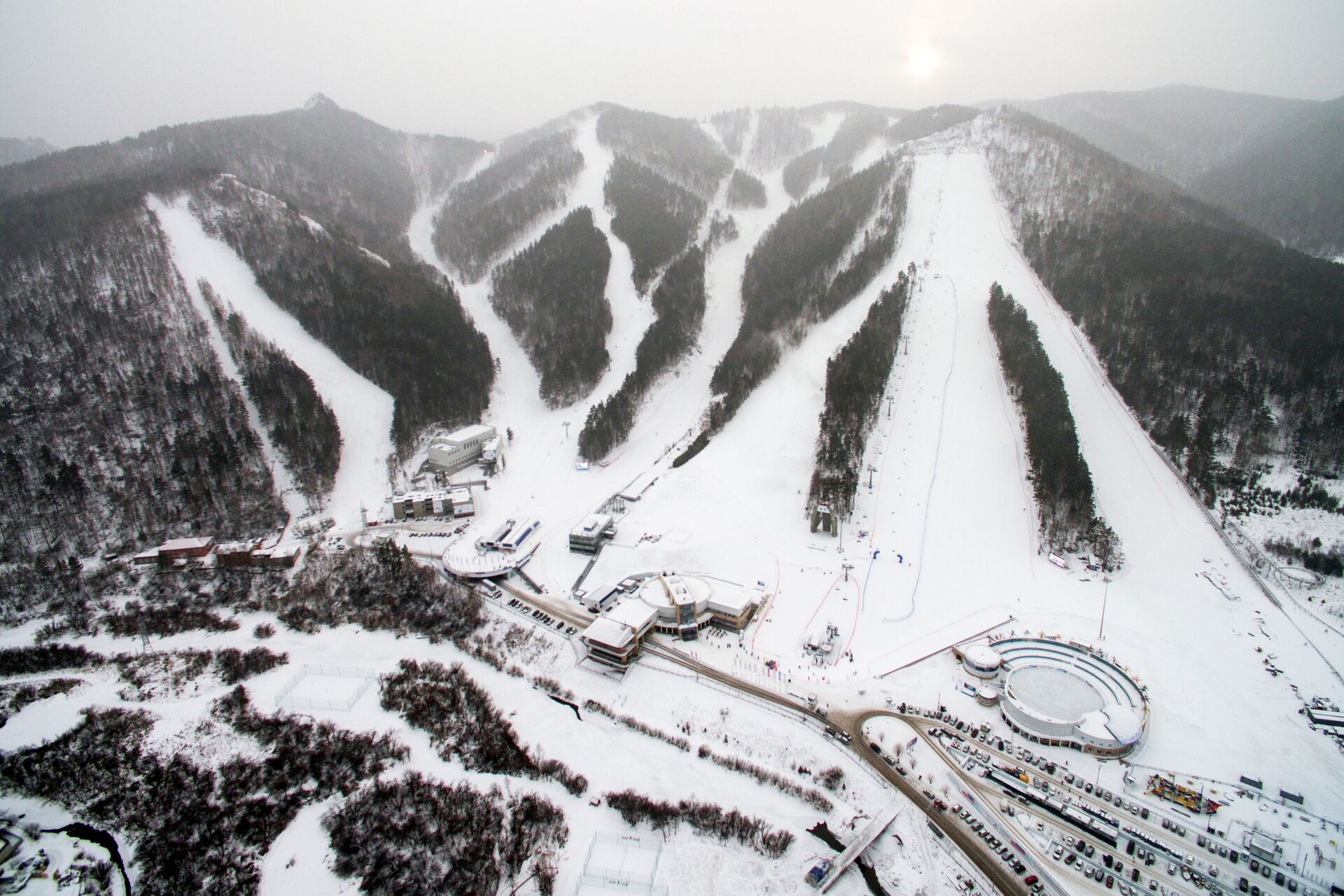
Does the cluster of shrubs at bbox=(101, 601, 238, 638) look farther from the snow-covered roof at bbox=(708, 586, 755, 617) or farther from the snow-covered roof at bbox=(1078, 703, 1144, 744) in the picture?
the snow-covered roof at bbox=(1078, 703, 1144, 744)

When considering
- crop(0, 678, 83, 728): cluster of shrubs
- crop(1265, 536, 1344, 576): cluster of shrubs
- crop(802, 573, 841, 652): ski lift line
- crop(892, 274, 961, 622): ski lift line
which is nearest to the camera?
crop(0, 678, 83, 728): cluster of shrubs

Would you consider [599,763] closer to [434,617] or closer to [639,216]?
[434,617]

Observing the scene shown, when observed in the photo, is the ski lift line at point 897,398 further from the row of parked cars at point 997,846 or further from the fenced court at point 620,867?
the fenced court at point 620,867

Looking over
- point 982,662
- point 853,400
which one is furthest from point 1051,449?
point 982,662

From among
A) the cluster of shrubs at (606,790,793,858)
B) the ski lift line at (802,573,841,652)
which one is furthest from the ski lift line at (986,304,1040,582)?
the cluster of shrubs at (606,790,793,858)

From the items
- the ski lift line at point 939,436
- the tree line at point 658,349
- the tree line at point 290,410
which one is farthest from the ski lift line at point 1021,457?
the tree line at point 290,410

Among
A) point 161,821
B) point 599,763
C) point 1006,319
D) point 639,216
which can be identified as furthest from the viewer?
point 639,216

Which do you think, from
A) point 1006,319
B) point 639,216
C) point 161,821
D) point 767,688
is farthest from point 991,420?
point 639,216
